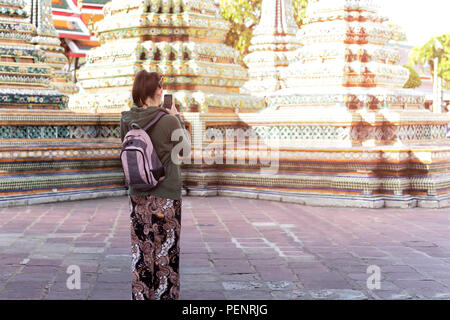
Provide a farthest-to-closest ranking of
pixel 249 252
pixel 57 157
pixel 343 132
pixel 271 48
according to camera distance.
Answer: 1. pixel 271 48
2. pixel 343 132
3. pixel 57 157
4. pixel 249 252

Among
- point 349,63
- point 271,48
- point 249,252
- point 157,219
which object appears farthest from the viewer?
point 271,48

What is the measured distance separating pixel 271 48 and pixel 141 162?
1414 cm

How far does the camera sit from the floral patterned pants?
14.9 ft

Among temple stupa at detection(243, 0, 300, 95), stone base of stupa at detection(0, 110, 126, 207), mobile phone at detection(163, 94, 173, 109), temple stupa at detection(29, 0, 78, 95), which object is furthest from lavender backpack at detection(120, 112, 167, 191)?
temple stupa at detection(29, 0, 78, 95)

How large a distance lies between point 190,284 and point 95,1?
29.6 meters

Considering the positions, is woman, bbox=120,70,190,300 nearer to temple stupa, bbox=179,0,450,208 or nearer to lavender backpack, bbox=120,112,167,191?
lavender backpack, bbox=120,112,167,191

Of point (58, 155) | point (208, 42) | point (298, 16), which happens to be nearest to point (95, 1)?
point (298, 16)

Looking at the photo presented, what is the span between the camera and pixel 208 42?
38.8ft

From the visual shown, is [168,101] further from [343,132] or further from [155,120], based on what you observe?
[343,132]

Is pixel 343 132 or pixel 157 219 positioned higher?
pixel 343 132

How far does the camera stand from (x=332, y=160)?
31.1 ft

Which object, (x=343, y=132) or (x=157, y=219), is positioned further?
(x=343, y=132)

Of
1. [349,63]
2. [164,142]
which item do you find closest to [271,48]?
[349,63]

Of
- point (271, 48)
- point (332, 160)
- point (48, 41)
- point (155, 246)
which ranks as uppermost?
point (48, 41)
